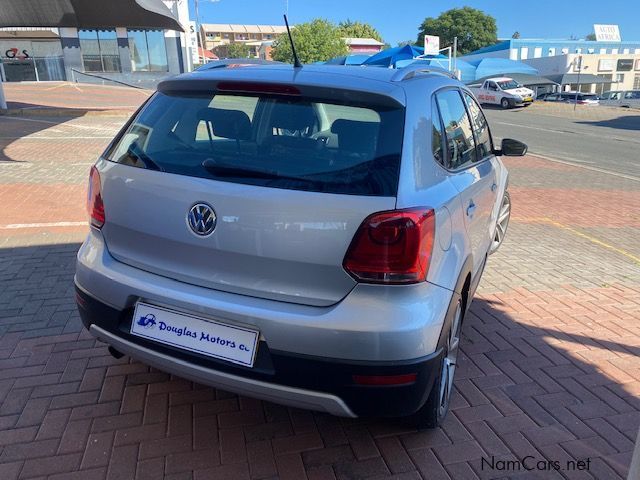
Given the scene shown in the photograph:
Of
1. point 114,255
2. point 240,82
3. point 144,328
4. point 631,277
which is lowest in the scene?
point 631,277

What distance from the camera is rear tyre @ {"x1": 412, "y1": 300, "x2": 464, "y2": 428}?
240 cm

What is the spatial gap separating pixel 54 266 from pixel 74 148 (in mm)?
7389

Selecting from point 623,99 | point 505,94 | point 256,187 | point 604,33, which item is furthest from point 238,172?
point 604,33

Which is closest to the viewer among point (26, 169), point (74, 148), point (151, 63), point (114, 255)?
point (114, 255)

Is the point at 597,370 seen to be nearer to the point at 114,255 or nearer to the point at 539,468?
the point at 539,468

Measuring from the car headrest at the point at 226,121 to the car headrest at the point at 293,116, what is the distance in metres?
0.19

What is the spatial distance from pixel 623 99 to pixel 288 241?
51646mm

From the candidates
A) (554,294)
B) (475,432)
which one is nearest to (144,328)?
(475,432)

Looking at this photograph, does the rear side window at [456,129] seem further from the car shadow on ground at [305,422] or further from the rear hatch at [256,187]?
the car shadow on ground at [305,422]

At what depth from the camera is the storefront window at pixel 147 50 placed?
117 feet

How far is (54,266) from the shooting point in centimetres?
455

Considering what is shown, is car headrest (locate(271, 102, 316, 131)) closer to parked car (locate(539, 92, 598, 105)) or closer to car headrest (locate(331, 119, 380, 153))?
car headrest (locate(331, 119, 380, 153))

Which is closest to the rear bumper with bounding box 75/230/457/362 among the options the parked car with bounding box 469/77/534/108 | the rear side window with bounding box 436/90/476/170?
the rear side window with bounding box 436/90/476/170

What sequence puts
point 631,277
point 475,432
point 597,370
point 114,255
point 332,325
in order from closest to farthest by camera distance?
1. point 332,325
2. point 114,255
3. point 475,432
4. point 597,370
5. point 631,277
